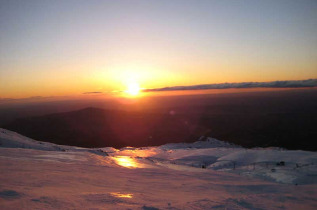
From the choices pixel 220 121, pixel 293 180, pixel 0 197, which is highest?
pixel 0 197

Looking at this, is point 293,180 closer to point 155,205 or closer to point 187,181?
point 187,181

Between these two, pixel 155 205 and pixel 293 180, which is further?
pixel 293 180

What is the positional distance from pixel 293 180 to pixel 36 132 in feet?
150

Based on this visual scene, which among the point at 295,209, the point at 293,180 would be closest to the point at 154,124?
the point at 293,180

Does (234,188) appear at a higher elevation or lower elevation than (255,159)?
higher

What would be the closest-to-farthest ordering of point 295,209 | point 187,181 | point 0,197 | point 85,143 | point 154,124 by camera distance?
point 0,197 → point 295,209 → point 187,181 → point 85,143 → point 154,124

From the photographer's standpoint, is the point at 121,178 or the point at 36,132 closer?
the point at 121,178

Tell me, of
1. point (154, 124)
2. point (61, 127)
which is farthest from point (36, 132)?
point (154, 124)

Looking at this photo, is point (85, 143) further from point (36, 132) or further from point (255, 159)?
point (255, 159)

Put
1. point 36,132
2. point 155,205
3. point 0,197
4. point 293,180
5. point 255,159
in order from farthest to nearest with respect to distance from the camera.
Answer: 1. point 36,132
2. point 255,159
3. point 293,180
4. point 155,205
5. point 0,197

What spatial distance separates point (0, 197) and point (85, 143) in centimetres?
3218

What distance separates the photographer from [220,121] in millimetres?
62562

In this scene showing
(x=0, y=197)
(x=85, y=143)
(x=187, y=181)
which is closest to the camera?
(x=0, y=197)

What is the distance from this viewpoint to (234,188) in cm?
590
